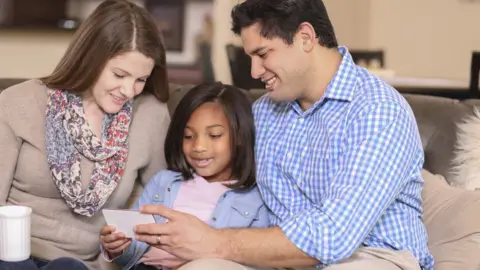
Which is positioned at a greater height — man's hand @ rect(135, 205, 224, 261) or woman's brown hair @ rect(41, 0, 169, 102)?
woman's brown hair @ rect(41, 0, 169, 102)

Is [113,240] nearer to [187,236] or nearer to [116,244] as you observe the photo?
[116,244]


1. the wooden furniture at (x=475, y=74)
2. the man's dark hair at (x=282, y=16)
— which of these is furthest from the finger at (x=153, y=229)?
the wooden furniture at (x=475, y=74)

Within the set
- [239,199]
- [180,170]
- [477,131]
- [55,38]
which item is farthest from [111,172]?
[55,38]

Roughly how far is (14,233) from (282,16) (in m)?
0.83

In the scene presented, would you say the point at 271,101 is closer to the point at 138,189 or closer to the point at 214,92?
the point at 214,92

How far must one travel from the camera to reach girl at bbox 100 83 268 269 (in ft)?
6.59

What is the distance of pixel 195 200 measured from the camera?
6.77ft

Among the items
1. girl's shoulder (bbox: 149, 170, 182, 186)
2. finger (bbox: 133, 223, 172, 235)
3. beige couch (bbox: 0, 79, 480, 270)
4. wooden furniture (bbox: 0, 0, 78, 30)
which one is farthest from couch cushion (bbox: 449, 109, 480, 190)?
wooden furniture (bbox: 0, 0, 78, 30)

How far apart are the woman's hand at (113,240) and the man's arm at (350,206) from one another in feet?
1.00

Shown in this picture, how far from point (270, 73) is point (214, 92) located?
0.31m

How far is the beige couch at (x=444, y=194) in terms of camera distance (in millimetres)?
1880

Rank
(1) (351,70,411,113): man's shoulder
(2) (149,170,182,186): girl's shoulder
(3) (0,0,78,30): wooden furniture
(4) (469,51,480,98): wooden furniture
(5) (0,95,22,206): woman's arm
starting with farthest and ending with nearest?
(3) (0,0,78,30): wooden furniture < (4) (469,51,480,98): wooden furniture < (2) (149,170,182,186): girl's shoulder < (5) (0,95,22,206): woman's arm < (1) (351,70,411,113): man's shoulder

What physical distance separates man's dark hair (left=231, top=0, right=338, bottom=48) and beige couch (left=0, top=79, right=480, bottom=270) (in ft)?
1.91

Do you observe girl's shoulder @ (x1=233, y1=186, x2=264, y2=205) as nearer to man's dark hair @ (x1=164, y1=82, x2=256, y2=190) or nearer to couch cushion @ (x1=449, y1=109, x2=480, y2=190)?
man's dark hair @ (x1=164, y1=82, x2=256, y2=190)
